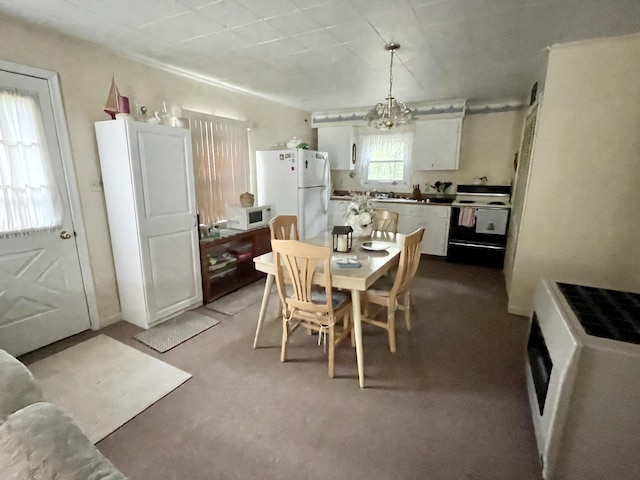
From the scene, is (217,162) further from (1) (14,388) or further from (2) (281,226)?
(1) (14,388)

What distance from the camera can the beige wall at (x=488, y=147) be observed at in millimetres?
4637


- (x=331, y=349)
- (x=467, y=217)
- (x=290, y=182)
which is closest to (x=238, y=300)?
(x=331, y=349)

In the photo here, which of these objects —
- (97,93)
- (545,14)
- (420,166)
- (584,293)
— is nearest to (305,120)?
(420,166)

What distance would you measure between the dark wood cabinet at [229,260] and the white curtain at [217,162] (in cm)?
42

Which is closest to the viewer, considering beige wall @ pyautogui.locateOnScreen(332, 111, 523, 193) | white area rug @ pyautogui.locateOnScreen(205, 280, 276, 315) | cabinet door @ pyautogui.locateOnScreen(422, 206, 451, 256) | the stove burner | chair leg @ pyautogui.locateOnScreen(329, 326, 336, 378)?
the stove burner

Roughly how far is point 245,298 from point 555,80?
3487 mm

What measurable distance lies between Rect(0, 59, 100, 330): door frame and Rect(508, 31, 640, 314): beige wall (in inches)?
152

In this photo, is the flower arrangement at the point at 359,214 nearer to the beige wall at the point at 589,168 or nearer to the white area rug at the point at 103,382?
the beige wall at the point at 589,168

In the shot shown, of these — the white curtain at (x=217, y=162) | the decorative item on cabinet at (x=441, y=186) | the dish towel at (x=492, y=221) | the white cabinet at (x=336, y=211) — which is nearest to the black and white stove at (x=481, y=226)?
the dish towel at (x=492, y=221)

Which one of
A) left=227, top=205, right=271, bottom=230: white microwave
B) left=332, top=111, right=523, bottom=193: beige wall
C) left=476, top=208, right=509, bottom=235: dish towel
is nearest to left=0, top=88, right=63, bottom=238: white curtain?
left=227, top=205, right=271, bottom=230: white microwave

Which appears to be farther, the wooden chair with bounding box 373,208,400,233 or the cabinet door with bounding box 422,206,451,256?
the cabinet door with bounding box 422,206,451,256

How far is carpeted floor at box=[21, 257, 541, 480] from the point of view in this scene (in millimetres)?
1521

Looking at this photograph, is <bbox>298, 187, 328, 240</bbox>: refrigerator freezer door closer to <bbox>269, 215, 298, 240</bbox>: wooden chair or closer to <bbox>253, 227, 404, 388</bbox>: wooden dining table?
<bbox>269, 215, 298, 240</bbox>: wooden chair

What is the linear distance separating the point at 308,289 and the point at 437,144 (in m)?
3.83
